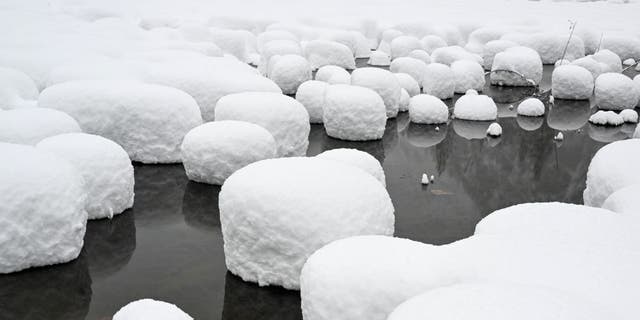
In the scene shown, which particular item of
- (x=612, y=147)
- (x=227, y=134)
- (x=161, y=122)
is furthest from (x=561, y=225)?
(x=161, y=122)

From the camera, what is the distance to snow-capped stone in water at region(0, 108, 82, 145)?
7.27 metres

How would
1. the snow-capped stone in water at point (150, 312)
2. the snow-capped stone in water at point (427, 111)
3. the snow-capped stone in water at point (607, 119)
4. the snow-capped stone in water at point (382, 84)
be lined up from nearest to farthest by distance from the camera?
the snow-capped stone in water at point (150, 312) → the snow-capped stone in water at point (382, 84) → the snow-capped stone in water at point (427, 111) → the snow-capped stone in water at point (607, 119)

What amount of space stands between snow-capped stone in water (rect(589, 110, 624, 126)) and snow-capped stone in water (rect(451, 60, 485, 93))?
343 cm

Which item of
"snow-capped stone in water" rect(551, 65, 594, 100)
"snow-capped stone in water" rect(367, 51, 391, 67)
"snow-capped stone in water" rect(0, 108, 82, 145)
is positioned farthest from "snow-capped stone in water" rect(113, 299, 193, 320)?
"snow-capped stone in water" rect(367, 51, 391, 67)

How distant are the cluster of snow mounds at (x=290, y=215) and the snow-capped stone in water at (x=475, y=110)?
7.46m

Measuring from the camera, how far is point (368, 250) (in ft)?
13.7

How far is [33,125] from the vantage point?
7465mm

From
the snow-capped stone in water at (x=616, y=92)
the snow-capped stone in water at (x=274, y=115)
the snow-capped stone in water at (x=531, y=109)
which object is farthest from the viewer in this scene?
the snow-capped stone in water at (x=616, y=92)

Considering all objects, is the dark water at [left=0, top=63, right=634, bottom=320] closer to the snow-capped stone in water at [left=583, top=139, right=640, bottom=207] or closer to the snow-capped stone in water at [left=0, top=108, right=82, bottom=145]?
the snow-capped stone in water at [left=583, top=139, right=640, bottom=207]

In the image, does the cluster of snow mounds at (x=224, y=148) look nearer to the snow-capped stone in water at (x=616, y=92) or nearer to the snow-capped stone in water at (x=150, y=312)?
the snow-capped stone in water at (x=150, y=312)

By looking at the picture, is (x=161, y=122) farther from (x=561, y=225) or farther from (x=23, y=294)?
(x=561, y=225)

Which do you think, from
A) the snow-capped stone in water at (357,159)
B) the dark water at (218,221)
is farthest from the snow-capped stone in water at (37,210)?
the snow-capped stone in water at (357,159)

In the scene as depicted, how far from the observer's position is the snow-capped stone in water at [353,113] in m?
10.3

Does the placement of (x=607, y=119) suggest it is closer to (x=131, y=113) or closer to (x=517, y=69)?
(x=517, y=69)
